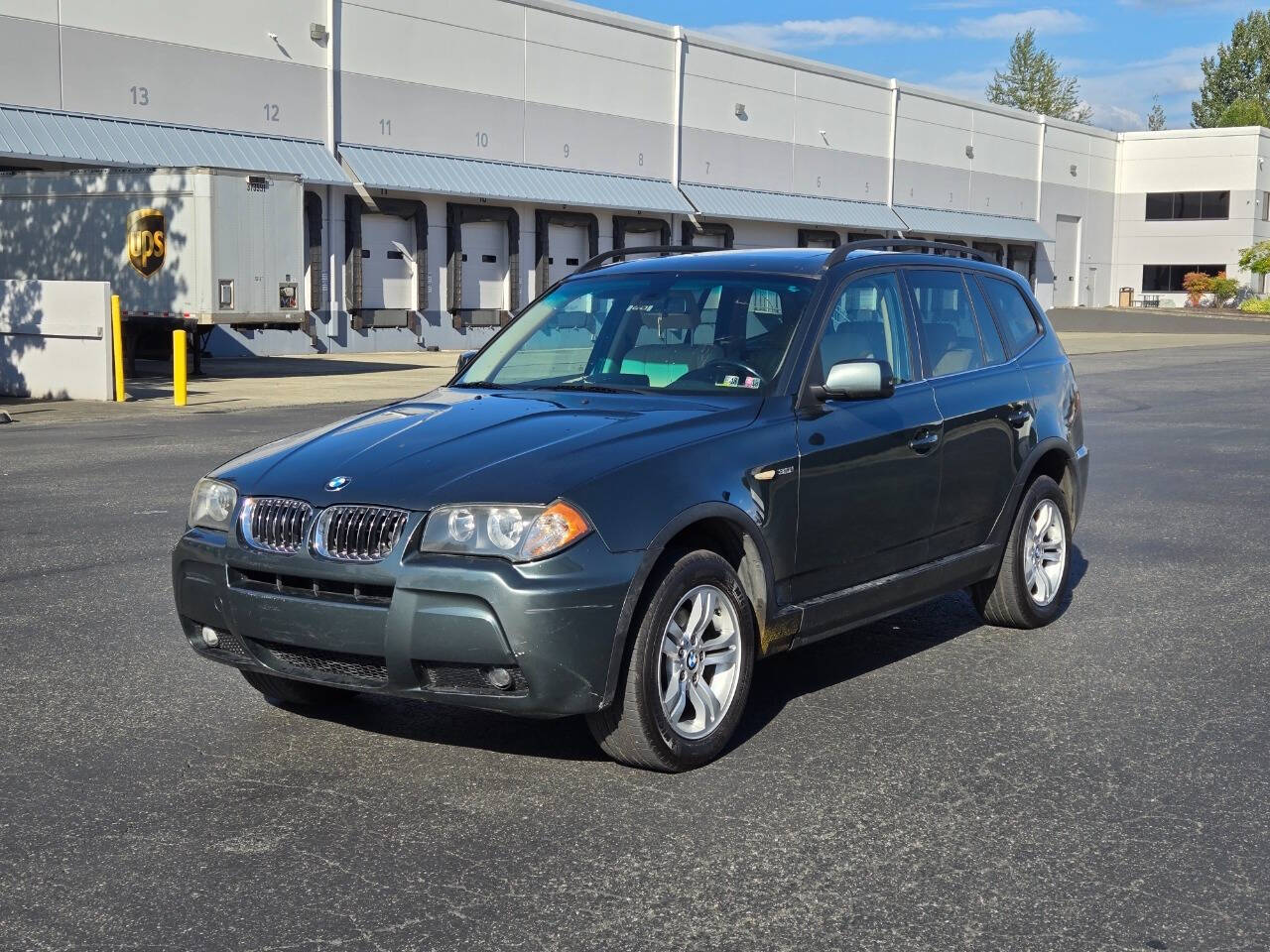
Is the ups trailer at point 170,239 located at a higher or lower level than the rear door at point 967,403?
higher

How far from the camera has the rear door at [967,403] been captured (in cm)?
669

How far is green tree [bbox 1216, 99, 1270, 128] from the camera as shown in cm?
11175

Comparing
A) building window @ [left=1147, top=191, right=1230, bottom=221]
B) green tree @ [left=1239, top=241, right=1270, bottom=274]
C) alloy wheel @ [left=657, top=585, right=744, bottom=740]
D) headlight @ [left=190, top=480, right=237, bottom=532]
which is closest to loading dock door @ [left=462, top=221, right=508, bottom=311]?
headlight @ [left=190, top=480, right=237, bottom=532]

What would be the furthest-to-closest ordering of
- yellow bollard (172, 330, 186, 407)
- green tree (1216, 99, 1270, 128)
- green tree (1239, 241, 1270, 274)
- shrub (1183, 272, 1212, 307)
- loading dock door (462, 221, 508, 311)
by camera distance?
green tree (1216, 99, 1270, 128), shrub (1183, 272, 1212, 307), green tree (1239, 241, 1270, 274), loading dock door (462, 221, 508, 311), yellow bollard (172, 330, 186, 407)

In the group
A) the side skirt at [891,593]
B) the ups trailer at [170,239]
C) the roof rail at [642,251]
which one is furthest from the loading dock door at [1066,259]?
the side skirt at [891,593]

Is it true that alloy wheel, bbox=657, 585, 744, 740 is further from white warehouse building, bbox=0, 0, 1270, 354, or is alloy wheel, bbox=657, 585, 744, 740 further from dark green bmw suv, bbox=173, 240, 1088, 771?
white warehouse building, bbox=0, 0, 1270, 354

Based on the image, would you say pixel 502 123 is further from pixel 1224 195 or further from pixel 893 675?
pixel 1224 195

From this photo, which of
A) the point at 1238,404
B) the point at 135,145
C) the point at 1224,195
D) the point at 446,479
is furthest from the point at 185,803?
the point at 1224,195

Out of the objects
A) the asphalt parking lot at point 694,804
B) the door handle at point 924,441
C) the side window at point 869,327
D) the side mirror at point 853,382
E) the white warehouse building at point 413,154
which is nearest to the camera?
the asphalt parking lot at point 694,804

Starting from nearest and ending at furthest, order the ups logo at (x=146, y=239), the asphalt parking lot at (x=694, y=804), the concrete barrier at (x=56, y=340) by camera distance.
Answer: the asphalt parking lot at (x=694, y=804) → the concrete barrier at (x=56, y=340) → the ups logo at (x=146, y=239)

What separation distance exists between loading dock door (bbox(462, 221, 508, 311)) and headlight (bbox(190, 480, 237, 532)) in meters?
35.9

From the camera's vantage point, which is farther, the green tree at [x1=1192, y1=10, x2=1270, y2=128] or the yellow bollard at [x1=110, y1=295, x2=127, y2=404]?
the green tree at [x1=1192, y1=10, x2=1270, y2=128]

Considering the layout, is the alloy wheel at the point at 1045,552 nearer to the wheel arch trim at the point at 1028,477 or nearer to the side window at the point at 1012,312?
the wheel arch trim at the point at 1028,477

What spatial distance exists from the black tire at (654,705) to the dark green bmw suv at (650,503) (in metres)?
0.01
